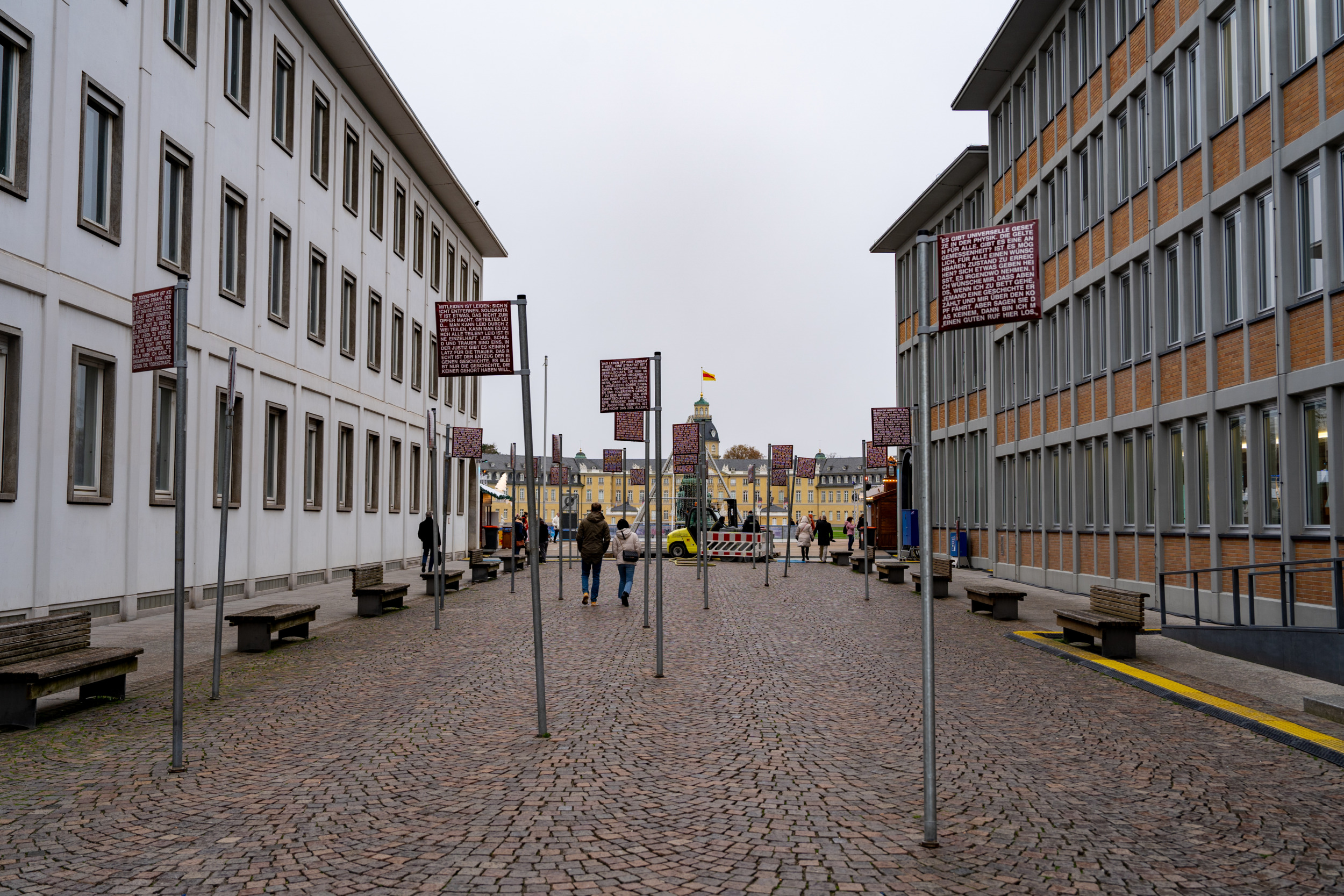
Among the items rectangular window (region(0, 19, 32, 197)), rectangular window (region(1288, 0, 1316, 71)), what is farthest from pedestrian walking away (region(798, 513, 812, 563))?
rectangular window (region(0, 19, 32, 197))

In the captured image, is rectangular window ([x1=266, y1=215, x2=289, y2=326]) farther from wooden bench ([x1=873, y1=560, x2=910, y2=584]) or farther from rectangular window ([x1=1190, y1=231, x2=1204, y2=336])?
rectangular window ([x1=1190, y1=231, x2=1204, y2=336])

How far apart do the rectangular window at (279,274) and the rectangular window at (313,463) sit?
2879 millimetres

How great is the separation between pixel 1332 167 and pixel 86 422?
55.4 feet

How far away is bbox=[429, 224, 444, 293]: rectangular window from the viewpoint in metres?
40.8

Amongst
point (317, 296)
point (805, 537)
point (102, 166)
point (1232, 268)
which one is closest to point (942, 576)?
point (1232, 268)

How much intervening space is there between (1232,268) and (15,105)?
1726 centimetres

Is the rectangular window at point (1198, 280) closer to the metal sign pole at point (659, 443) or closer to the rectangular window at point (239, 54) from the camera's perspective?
the metal sign pole at point (659, 443)

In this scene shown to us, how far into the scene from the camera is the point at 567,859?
5566 mm

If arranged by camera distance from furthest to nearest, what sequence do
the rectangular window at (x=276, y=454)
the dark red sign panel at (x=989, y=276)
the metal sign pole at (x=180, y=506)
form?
1. the rectangular window at (x=276, y=454)
2. the metal sign pole at (x=180, y=506)
3. the dark red sign panel at (x=989, y=276)

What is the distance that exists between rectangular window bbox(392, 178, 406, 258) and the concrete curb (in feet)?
84.5

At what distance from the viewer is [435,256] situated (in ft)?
138

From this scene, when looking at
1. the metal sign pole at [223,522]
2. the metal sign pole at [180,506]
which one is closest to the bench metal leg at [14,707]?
the metal sign pole at [223,522]

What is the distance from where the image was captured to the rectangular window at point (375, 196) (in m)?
32.9

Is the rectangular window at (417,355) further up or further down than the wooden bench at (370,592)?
further up
